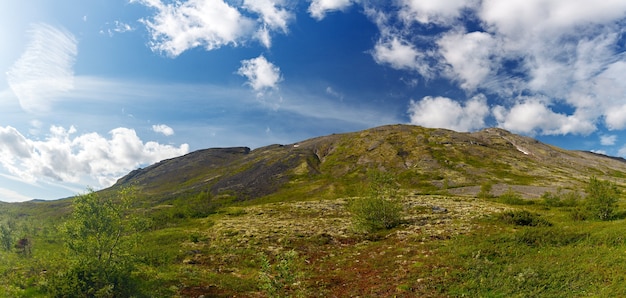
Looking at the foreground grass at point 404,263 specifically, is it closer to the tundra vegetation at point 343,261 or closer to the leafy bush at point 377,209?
the tundra vegetation at point 343,261

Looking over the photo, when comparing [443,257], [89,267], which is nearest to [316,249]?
[443,257]

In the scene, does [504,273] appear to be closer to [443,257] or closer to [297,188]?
[443,257]

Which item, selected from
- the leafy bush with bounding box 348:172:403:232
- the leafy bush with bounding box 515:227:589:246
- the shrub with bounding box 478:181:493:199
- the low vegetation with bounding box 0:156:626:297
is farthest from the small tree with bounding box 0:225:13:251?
Answer: the shrub with bounding box 478:181:493:199

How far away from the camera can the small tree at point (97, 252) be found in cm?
2497

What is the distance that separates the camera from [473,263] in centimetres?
3080

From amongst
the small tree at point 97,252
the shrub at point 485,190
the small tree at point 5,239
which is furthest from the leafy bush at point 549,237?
the shrub at point 485,190

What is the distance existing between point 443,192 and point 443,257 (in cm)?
10589

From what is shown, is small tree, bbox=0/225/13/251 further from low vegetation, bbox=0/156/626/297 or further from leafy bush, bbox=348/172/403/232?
leafy bush, bbox=348/172/403/232

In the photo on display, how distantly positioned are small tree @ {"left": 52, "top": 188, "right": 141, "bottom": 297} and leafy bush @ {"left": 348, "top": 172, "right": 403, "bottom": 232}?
37.0m

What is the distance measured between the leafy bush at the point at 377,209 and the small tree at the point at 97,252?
3702cm

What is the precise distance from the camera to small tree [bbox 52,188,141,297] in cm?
2497

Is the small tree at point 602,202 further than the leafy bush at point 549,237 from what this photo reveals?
Yes

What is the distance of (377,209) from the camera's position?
5919cm

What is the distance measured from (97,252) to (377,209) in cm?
4299
